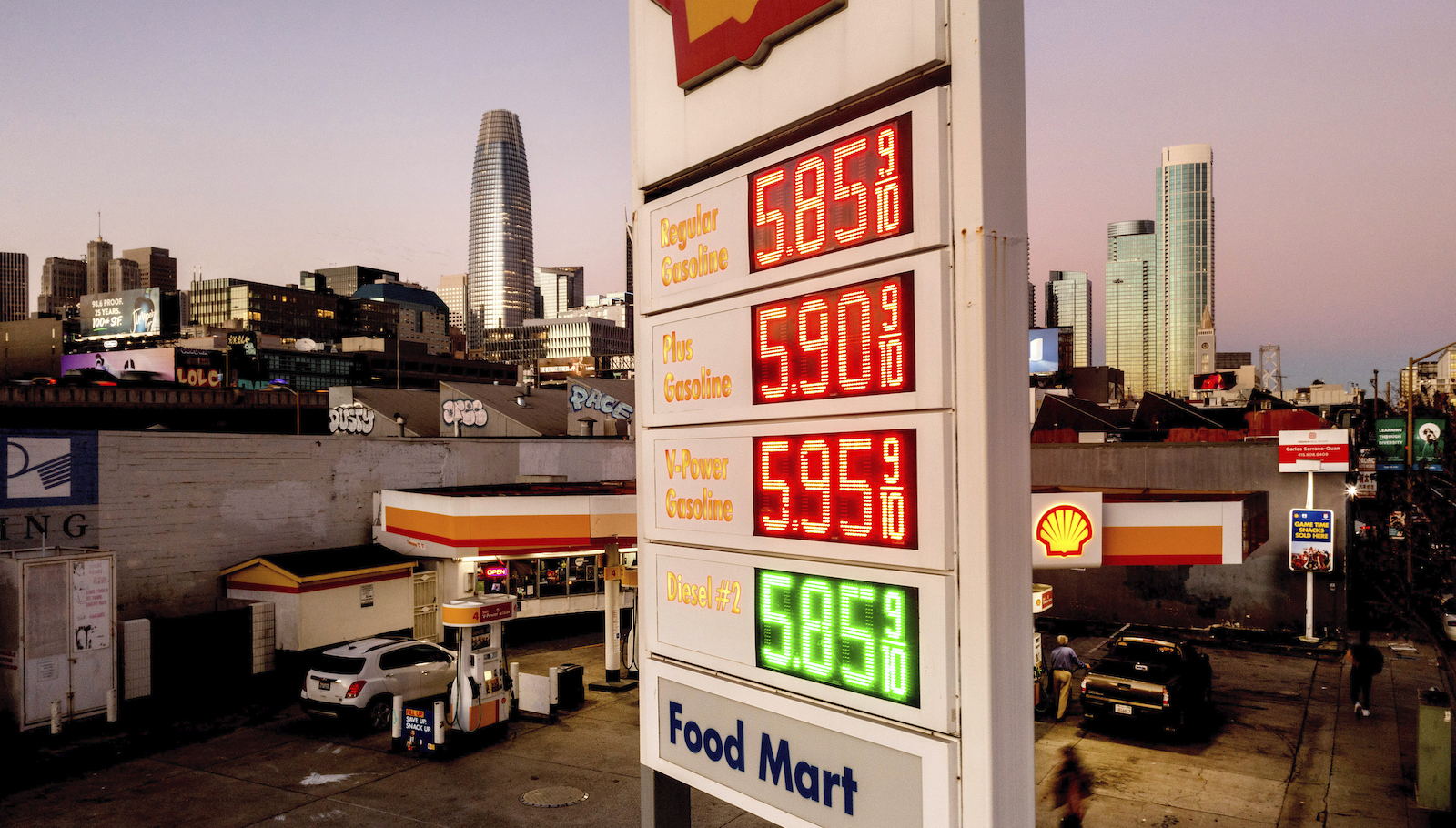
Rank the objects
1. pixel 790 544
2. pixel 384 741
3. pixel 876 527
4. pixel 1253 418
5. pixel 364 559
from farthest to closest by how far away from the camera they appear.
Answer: pixel 1253 418 < pixel 364 559 < pixel 384 741 < pixel 790 544 < pixel 876 527

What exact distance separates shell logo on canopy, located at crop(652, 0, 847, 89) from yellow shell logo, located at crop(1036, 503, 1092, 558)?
723 cm

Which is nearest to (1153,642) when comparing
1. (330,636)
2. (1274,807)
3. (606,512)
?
(1274,807)

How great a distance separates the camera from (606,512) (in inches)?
702

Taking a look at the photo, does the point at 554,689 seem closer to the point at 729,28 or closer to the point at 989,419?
the point at 729,28

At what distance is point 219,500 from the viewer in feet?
72.7

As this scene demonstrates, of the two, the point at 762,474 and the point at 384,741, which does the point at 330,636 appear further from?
the point at 762,474

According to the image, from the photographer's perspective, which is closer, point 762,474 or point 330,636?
point 762,474

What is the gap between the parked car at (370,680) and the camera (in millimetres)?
16594

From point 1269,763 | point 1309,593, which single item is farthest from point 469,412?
point 1269,763

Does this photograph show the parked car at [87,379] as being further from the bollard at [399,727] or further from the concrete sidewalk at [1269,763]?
the concrete sidewalk at [1269,763]

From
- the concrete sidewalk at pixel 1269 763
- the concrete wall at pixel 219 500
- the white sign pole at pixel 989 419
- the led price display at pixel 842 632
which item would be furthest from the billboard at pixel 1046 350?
the white sign pole at pixel 989 419

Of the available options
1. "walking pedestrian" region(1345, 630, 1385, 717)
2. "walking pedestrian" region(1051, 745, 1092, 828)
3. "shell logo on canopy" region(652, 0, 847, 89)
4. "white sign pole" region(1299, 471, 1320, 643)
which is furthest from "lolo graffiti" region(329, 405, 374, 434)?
"shell logo on canopy" region(652, 0, 847, 89)

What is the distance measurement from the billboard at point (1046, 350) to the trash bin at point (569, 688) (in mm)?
54735

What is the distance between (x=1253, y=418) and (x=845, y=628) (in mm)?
29756
